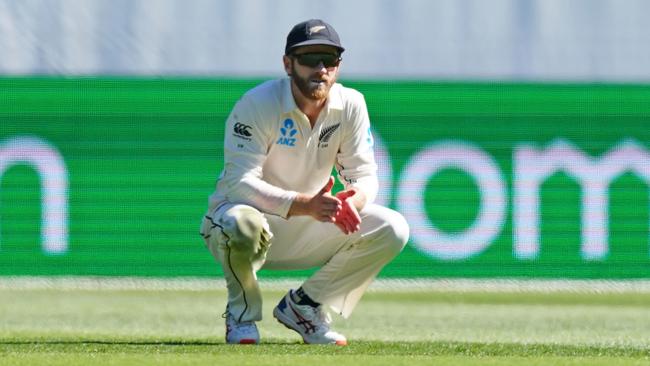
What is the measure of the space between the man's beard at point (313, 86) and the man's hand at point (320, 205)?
1.08 feet

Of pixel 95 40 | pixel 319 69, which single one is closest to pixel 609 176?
pixel 95 40

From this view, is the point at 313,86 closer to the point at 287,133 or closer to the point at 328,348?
the point at 287,133

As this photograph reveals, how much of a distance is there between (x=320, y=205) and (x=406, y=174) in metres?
4.09

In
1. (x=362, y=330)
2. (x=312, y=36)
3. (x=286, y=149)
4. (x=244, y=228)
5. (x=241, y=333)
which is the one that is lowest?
(x=362, y=330)

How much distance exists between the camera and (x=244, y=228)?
5160 millimetres

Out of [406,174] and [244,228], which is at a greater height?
[244,228]

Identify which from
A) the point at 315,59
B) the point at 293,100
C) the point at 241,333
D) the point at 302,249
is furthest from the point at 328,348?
the point at 315,59

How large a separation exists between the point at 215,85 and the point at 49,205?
1.22 m

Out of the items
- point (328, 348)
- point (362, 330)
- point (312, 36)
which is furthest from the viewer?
point (362, 330)

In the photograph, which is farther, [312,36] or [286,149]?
[286,149]

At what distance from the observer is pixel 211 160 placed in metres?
9.21

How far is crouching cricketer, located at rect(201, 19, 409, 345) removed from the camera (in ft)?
17.0

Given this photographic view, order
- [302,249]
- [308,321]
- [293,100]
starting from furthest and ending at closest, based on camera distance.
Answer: [302,249], [308,321], [293,100]

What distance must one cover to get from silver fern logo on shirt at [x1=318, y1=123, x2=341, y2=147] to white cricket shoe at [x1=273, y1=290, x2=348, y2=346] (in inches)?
22.7
